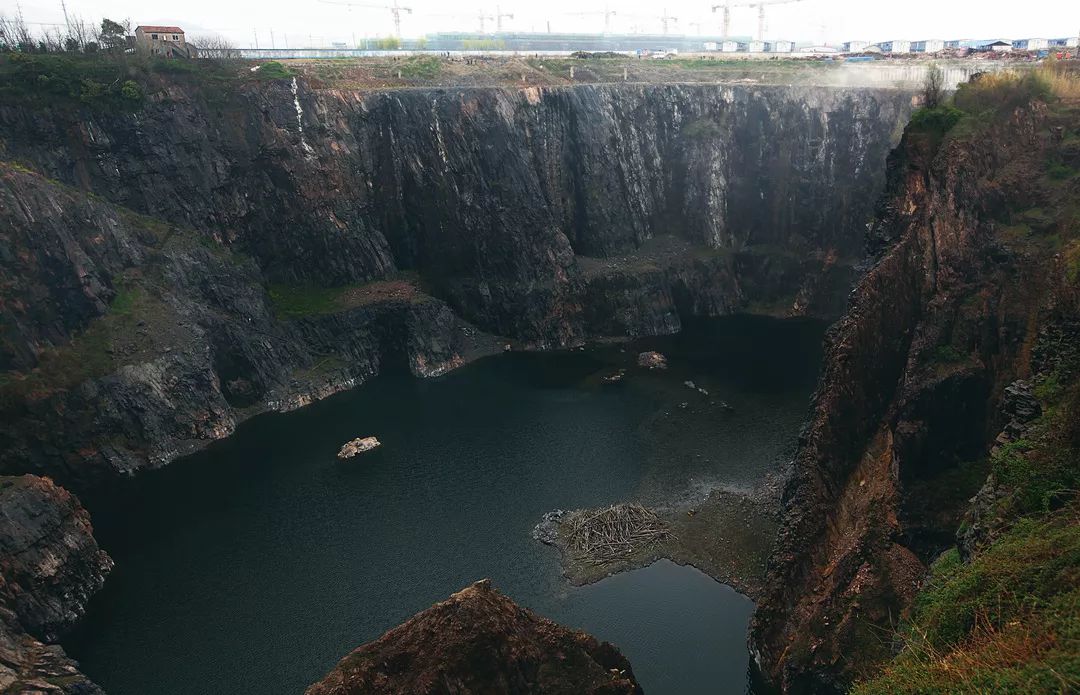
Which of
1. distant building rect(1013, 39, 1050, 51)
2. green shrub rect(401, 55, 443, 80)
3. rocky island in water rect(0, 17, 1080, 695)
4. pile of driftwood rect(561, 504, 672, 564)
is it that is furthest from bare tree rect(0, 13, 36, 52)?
distant building rect(1013, 39, 1050, 51)

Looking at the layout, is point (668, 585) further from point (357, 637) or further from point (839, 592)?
point (357, 637)

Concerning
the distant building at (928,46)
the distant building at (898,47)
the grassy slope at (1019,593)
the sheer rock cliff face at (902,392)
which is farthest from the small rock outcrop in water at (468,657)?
the distant building at (898,47)

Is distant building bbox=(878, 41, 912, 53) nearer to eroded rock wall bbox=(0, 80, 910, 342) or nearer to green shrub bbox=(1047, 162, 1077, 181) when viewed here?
eroded rock wall bbox=(0, 80, 910, 342)

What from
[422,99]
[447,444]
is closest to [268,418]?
[447,444]

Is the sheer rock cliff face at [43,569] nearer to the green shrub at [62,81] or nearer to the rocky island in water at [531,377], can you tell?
the rocky island in water at [531,377]

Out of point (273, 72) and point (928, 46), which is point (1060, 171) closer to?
point (273, 72)

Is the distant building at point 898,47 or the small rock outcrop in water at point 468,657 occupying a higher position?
the distant building at point 898,47
